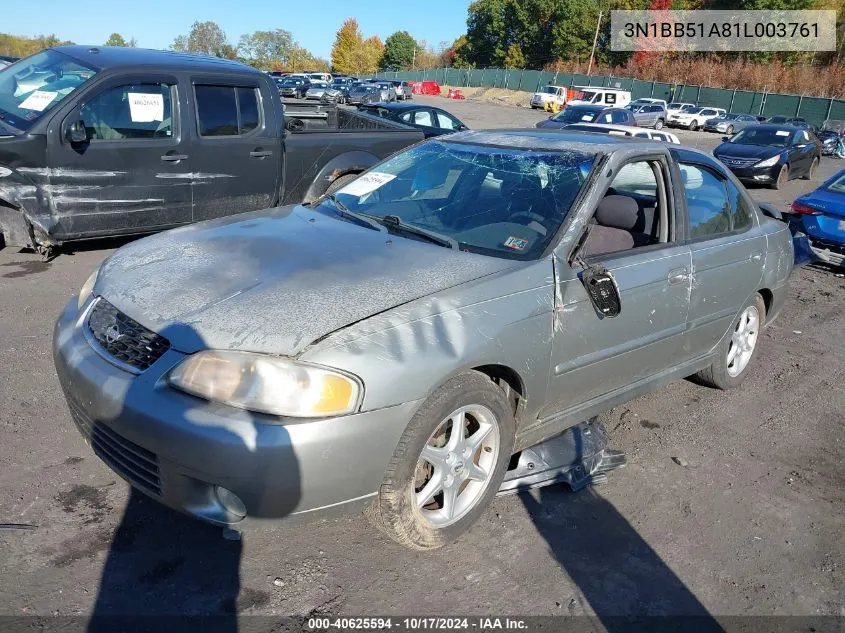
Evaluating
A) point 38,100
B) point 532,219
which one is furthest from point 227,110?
point 532,219

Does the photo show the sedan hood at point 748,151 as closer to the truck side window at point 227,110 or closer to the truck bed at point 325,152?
the truck bed at point 325,152

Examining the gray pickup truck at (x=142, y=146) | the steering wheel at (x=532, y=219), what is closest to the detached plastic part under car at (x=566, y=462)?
the steering wheel at (x=532, y=219)

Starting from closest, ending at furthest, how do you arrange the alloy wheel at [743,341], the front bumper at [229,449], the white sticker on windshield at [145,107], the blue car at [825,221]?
the front bumper at [229,449] < the alloy wheel at [743,341] < the white sticker on windshield at [145,107] < the blue car at [825,221]

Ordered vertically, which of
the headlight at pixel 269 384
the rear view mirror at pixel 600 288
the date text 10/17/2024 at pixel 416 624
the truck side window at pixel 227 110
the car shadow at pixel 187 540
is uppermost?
Result: the truck side window at pixel 227 110

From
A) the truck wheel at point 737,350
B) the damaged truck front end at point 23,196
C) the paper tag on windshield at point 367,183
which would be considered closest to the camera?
the paper tag on windshield at point 367,183

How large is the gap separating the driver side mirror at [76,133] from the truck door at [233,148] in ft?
3.08

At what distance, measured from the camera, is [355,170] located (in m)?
7.15

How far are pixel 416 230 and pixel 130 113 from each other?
387cm

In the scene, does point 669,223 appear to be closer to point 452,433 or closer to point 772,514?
point 772,514

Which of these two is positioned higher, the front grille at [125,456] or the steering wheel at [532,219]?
the steering wheel at [532,219]

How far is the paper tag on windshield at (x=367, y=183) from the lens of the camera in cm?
397

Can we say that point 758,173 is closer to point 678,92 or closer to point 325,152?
point 325,152

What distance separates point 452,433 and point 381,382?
53 centimetres

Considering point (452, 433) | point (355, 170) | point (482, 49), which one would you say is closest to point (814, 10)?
point (482, 49)
